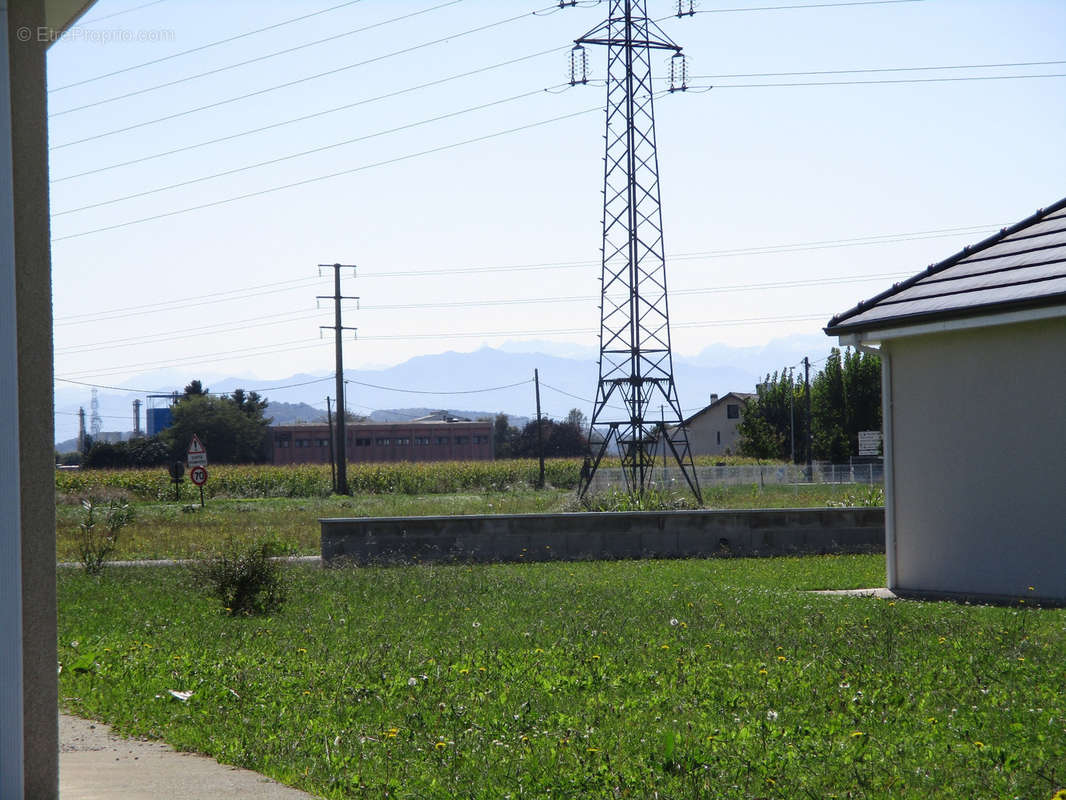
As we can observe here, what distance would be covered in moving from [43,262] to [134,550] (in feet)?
64.8

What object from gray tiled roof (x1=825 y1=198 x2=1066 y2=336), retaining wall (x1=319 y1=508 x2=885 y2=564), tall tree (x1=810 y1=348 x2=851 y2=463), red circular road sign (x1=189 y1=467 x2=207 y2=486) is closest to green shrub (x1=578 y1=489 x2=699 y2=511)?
retaining wall (x1=319 y1=508 x2=885 y2=564)

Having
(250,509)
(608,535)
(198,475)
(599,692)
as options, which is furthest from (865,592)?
(250,509)

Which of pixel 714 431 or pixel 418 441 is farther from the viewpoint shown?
pixel 418 441

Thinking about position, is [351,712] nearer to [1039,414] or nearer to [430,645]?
[430,645]

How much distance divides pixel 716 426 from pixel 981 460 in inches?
3600

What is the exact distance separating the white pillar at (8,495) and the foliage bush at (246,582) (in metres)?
8.06

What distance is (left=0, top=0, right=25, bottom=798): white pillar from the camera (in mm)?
4656

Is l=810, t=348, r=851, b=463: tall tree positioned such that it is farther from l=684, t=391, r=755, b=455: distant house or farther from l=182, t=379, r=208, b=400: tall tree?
l=182, t=379, r=208, b=400: tall tree

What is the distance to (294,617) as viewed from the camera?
485 inches

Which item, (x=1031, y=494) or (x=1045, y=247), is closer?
(x=1031, y=494)

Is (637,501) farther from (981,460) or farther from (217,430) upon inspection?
(217,430)

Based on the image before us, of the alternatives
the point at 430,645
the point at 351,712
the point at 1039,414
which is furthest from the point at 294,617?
the point at 1039,414

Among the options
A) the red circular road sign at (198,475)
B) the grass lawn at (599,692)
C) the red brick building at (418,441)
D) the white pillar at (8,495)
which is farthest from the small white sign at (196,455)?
the red brick building at (418,441)

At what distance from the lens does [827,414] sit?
230 feet
